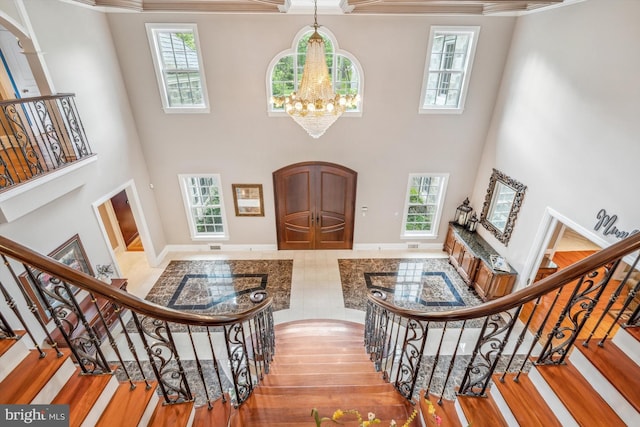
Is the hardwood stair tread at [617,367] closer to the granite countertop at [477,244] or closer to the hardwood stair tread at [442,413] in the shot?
the hardwood stair tread at [442,413]

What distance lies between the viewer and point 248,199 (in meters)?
6.90

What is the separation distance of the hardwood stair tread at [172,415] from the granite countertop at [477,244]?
5.38m

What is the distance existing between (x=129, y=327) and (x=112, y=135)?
3.50 metres

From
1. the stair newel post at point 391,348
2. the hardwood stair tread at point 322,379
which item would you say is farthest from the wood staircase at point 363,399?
the stair newel post at point 391,348

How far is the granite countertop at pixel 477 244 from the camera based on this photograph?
19.1 ft

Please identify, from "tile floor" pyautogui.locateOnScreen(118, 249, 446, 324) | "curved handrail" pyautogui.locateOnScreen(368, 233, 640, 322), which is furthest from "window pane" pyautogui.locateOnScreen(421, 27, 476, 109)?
"curved handrail" pyautogui.locateOnScreen(368, 233, 640, 322)

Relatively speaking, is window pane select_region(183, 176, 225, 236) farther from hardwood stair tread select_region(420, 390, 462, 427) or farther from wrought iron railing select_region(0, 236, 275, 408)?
hardwood stair tread select_region(420, 390, 462, 427)

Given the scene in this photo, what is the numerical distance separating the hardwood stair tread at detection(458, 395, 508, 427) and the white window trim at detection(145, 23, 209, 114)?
615 centimetres

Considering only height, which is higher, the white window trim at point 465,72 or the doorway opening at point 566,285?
the white window trim at point 465,72

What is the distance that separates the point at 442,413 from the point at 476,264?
4482 millimetres

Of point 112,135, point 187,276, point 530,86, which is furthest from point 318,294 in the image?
point 530,86

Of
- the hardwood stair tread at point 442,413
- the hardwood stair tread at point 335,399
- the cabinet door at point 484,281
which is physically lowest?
the cabinet door at point 484,281

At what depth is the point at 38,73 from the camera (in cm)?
409

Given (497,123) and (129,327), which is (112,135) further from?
(497,123)
